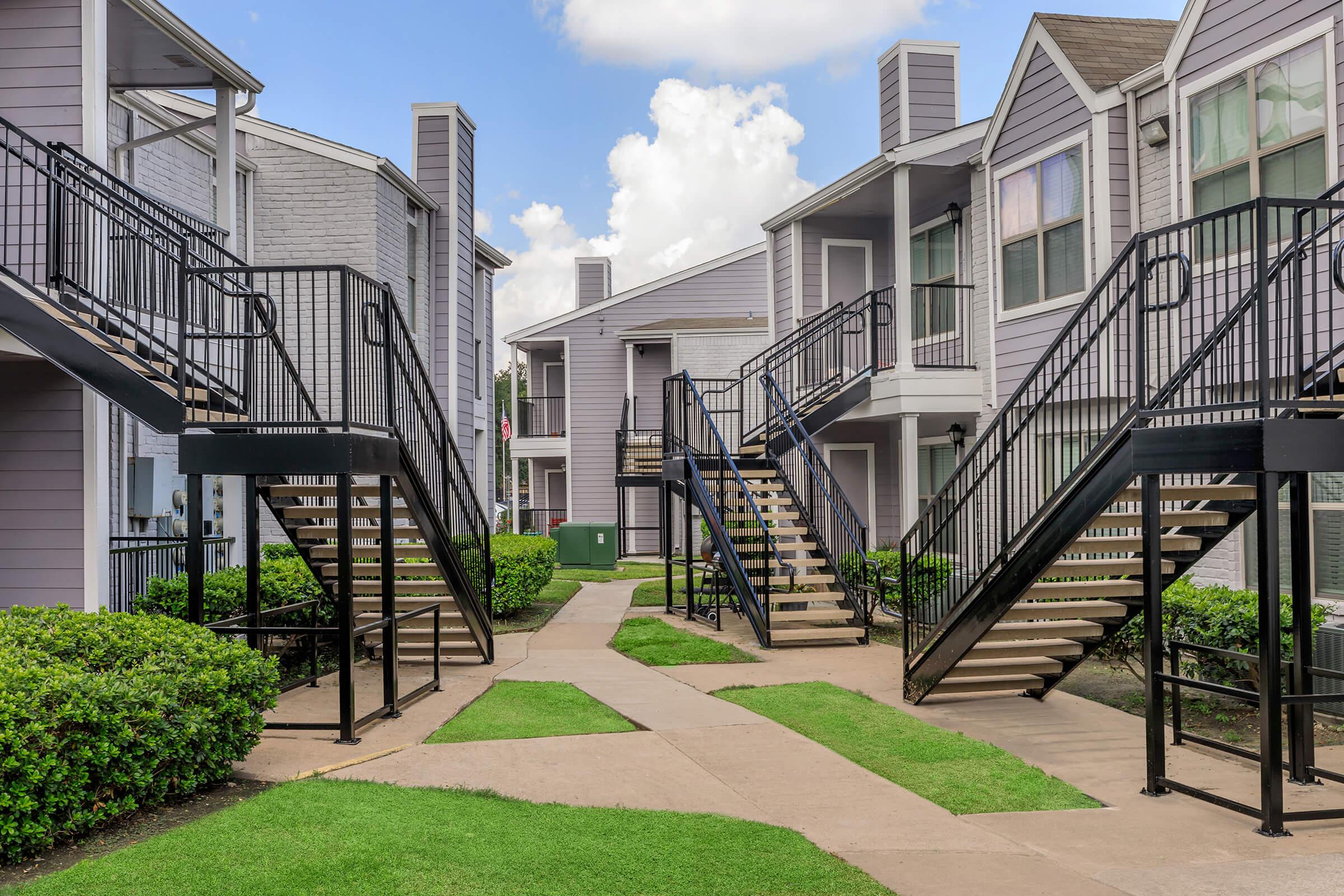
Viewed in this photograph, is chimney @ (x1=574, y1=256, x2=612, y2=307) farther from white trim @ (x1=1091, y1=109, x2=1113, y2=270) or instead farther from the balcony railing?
white trim @ (x1=1091, y1=109, x2=1113, y2=270)

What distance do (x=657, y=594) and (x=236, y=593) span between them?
9.15 meters

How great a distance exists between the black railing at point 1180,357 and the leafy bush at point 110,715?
17.3 feet

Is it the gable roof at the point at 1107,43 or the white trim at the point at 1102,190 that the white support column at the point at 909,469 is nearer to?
the white trim at the point at 1102,190

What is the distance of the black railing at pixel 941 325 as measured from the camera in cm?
1467

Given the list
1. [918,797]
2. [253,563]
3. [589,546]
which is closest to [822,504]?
[253,563]

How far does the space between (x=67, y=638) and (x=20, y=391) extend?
400cm

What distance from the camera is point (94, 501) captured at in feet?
31.0

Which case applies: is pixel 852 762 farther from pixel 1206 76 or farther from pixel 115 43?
pixel 115 43


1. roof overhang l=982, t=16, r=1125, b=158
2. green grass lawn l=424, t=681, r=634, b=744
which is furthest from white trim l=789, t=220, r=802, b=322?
green grass lawn l=424, t=681, r=634, b=744


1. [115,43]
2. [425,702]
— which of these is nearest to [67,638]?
[425,702]

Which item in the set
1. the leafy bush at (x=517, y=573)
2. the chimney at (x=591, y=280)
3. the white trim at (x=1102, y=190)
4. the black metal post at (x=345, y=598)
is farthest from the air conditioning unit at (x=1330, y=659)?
the chimney at (x=591, y=280)

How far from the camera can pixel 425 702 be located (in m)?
9.12

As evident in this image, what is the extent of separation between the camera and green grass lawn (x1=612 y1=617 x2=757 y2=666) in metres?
11.4

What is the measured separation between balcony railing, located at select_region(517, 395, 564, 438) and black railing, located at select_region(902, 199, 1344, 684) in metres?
17.8
